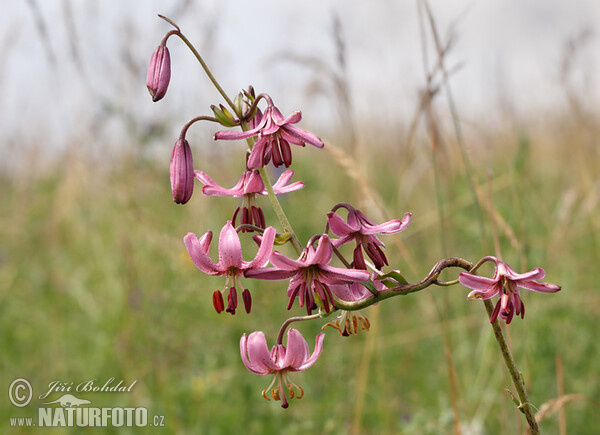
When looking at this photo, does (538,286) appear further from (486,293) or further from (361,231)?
(361,231)

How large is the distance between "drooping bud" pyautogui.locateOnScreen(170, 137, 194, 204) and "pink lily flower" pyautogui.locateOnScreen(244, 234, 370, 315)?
0.52 feet

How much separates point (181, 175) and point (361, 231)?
0.27 m

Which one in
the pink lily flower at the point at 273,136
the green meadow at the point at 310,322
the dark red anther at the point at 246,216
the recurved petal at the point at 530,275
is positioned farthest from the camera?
Answer: the green meadow at the point at 310,322

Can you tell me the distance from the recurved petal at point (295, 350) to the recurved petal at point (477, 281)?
0.81ft

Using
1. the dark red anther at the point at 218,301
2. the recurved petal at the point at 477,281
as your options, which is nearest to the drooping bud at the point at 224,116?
the dark red anther at the point at 218,301

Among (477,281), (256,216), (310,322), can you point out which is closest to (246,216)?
(256,216)

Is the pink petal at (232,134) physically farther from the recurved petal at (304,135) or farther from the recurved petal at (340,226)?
the recurved petal at (340,226)

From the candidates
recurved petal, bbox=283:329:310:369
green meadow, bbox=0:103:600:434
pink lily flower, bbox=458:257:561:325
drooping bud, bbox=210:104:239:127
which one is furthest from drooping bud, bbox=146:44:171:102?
green meadow, bbox=0:103:600:434

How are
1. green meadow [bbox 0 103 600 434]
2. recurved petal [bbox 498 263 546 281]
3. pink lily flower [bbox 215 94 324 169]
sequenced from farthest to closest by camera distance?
green meadow [bbox 0 103 600 434] < pink lily flower [bbox 215 94 324 169] < recurved petal [bbox 498 263 546 281]

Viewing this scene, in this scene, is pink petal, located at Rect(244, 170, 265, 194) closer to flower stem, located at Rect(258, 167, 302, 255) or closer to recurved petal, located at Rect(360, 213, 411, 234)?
flower stem, located at Rect(258, 167, 302, 255)

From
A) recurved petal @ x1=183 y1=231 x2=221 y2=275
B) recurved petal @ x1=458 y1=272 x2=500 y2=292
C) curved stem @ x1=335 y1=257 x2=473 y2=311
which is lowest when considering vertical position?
recurved petal @ x1=458 y1=272 x2=500 y2=292

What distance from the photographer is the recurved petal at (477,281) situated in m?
0.71

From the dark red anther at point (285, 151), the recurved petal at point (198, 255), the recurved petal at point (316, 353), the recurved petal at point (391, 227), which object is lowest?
the recurved petal at point (316, 353)

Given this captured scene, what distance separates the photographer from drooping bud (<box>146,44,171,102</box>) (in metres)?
0.83
